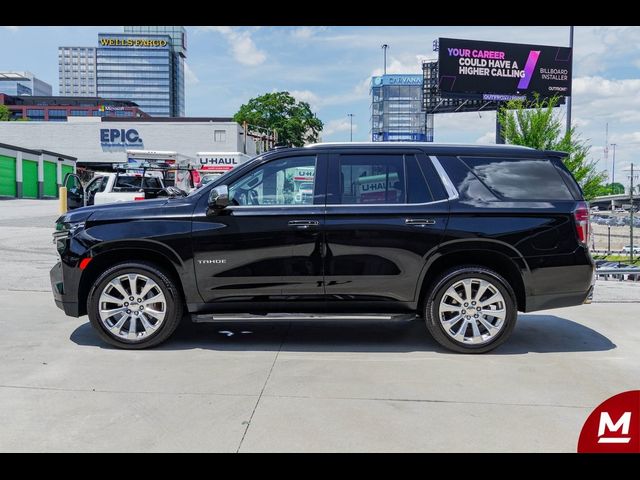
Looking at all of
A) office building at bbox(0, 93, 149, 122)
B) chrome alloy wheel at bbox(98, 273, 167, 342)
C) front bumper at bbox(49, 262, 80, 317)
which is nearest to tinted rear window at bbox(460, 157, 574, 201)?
chrome alloy wheel at bbox(98, 273, 167, 342)

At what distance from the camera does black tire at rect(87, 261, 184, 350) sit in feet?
17.4

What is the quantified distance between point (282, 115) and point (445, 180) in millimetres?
62862

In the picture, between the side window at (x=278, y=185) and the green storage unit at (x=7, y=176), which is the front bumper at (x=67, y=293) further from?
the green storage unit at (x=7, y=176)

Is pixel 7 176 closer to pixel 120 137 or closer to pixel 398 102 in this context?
pixel 120 137

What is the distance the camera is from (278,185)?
5.43 m

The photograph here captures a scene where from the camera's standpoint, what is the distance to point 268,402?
4094mm

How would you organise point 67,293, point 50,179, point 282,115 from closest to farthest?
point 67,293
point 50,179
point 282,115

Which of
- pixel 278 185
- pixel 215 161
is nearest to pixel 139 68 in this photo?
pixel 215 161

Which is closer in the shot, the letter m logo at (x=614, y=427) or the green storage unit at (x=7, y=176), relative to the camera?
the letter m logo at (x=614, y=427)

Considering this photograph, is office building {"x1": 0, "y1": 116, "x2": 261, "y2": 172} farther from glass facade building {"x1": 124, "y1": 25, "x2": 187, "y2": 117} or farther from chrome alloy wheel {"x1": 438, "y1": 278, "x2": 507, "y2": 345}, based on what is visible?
glass facade building {"x1": 124, "y1": 25, "x2": 187, "y2": 117}

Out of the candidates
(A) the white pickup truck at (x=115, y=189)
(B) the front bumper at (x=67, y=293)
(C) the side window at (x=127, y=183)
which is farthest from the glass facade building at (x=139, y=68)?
(B) the front bumper at (x=67, y=293)

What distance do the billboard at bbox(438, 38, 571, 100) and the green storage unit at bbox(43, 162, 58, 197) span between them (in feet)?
108

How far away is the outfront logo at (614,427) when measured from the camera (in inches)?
137

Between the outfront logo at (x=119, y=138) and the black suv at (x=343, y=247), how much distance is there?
4841cm
